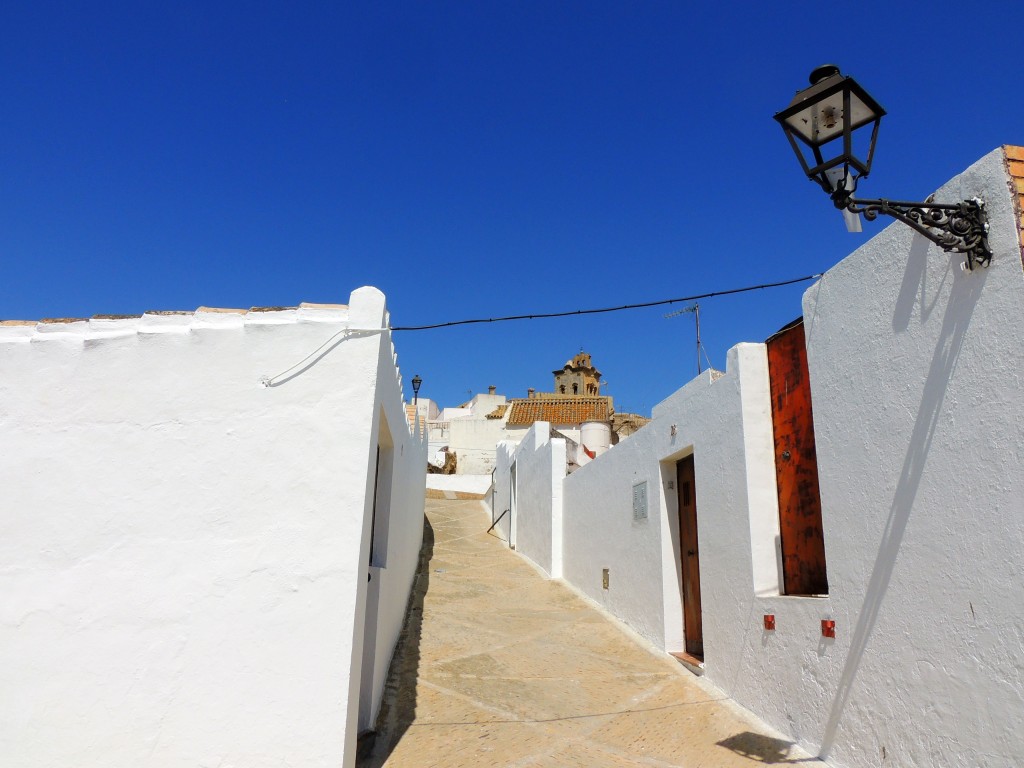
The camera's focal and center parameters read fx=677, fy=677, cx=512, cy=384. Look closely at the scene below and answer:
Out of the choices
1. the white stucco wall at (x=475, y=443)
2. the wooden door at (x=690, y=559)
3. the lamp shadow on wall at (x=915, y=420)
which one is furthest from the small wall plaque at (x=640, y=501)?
the white stucco wall at (x=475, y=443)

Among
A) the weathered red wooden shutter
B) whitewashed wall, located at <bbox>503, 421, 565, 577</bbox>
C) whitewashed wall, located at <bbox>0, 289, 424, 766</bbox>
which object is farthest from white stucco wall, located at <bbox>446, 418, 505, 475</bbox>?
whitewashed wall, located at <bbox>0, 289, 424, 766</bbox>

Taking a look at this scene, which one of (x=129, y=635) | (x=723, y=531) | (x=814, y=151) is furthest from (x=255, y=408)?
(x=723, y=531)

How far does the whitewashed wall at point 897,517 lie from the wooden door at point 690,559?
884mm

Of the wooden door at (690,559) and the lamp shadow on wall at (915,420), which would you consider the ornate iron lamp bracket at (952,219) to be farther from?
the wooden door at (690,559)

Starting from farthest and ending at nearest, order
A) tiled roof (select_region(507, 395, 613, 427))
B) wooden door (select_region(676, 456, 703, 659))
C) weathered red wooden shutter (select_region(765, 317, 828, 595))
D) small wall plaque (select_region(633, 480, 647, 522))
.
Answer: tiled roof (select_region(507, 395, 613, 427)) < small wall plaque (select_region(633, 480, 647, 522)) < wooden door (select_region(676, 456, 703, 659)) < weathered red wooden shutter (select_region(765, 317, 828, 595))

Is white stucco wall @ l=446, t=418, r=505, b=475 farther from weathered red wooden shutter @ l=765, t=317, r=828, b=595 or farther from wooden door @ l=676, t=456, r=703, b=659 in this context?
weathered red wooden shutter @ l=765, t=317, r=828, b=595

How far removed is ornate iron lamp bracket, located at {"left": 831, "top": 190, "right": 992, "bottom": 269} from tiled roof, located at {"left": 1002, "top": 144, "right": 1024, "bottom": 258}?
0.15 meters

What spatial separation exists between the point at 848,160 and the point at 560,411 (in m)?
27.8

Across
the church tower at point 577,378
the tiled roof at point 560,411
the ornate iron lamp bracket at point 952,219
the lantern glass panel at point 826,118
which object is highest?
the church tower at point 577,378

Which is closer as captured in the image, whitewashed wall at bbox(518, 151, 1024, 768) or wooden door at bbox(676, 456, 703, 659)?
whitewashed wall at bbox(518, 151, 1024, 768)

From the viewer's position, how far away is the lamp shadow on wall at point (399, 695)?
14.9 feet

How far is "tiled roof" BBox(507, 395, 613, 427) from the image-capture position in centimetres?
3020

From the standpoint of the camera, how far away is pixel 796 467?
5152 mm

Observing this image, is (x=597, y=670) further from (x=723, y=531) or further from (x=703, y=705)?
(x=723, y=531)
